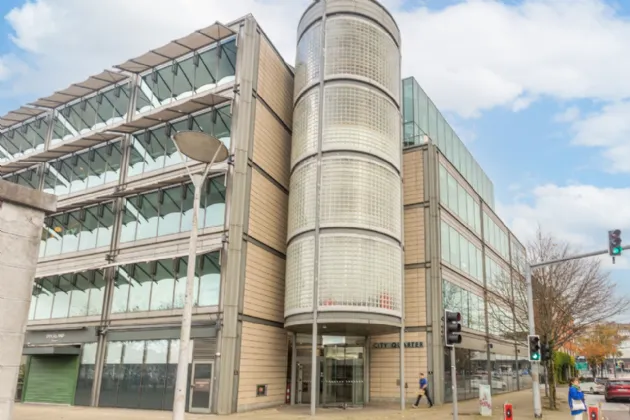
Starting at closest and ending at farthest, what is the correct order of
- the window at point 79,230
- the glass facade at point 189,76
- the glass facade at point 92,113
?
the glass facade at point 189,76, the window at point 79,230, the glass facade at point 92,113

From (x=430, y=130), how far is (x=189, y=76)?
16795 millimetres

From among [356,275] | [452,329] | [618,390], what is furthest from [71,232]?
[618,390]

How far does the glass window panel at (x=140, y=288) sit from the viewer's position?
25047mm

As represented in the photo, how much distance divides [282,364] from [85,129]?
18.5 meters

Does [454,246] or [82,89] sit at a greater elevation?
[82,89]

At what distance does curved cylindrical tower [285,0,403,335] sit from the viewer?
23.4 meters

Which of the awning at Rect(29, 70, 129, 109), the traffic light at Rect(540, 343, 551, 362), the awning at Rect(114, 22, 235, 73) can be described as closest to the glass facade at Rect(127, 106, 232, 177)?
the awning at Rect(114, 22, 235, 73)

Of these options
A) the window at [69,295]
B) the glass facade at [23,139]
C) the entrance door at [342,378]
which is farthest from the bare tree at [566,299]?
the glass facade at [23,139]

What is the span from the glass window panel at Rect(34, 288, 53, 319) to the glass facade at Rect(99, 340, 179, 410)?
19.2 ft

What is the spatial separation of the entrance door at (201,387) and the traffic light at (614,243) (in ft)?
50.7

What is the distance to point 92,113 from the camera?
104ft

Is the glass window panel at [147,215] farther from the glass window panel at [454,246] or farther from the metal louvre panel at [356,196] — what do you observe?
Result: the glass window panel at [454,246]

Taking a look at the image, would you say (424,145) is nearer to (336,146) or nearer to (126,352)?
(336,146)

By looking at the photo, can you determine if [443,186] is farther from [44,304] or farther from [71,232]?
[44,304]
